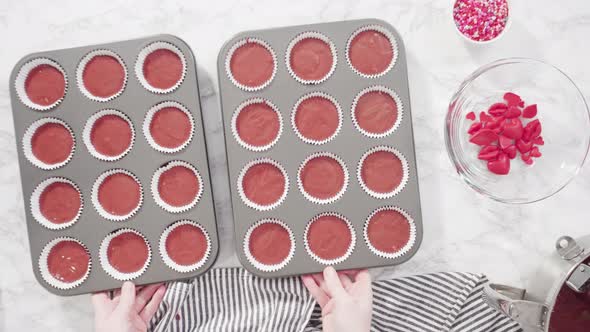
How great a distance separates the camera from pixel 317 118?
1549 mm

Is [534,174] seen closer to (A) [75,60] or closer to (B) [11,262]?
(A) [75,60]

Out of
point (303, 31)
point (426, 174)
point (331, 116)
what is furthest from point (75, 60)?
point (426, 174)

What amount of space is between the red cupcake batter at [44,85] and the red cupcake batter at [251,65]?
0.58m

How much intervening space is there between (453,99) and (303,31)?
0.60m

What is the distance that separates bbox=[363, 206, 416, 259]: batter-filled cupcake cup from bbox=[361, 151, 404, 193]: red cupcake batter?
0.26 feet

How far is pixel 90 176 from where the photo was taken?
1536 millimetres

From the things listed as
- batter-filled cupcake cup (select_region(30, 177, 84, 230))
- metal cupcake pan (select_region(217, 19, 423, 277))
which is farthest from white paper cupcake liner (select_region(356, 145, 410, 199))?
batter-filled cupcake cup (select_region(30, 177, 84, 230))

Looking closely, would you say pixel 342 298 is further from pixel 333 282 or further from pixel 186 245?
pixel 186 245

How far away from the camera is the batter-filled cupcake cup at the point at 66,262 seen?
61.4 inches

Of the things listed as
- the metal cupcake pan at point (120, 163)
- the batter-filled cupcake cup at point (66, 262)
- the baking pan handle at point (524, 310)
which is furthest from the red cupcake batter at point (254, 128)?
the baking pan handle at point (524, 310)

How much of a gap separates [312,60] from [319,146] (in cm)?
29

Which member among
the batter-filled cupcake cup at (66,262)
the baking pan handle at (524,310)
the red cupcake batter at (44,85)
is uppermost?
the red cupcake batter at (44,85)

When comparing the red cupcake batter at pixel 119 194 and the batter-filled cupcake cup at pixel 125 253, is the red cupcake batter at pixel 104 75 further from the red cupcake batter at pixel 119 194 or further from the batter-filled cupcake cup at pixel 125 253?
the batter-filled cupcake cup at pixel 125 253

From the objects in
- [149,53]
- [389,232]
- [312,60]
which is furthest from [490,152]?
[149,53]
